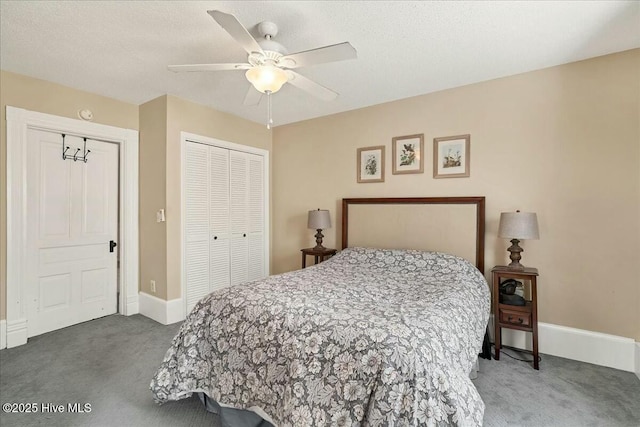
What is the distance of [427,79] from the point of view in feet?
9.39

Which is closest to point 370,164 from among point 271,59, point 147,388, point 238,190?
point 238,190

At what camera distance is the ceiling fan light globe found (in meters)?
1.84

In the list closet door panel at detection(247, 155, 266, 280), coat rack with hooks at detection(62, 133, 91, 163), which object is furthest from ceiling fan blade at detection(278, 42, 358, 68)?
coat rack with hooks at detection(62, 133, 91, 163)

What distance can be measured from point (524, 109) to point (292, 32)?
7.07ft

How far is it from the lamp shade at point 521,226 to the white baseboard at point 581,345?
0.87 meters

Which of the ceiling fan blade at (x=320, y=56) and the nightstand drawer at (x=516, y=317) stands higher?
the ceiling fan blade at (x=320, y=56)

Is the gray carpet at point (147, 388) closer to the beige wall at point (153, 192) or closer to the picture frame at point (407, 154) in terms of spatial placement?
the beige wall at point (153, 192)

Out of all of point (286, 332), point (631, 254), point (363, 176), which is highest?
point (363, 176)

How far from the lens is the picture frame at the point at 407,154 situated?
3268 mm

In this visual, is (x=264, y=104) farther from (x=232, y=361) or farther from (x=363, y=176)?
(x=232, y=361)

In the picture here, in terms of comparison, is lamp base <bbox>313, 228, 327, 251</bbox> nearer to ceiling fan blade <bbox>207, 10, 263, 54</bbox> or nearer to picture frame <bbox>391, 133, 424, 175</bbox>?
picture frame <bbox>391, 133, 424, 175</bbox>

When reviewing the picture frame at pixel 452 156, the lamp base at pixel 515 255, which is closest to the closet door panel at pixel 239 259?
the picture frame at pixel 452 156

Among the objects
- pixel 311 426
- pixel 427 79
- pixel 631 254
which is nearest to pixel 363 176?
pixel 427 79

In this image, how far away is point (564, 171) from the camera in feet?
8.43
